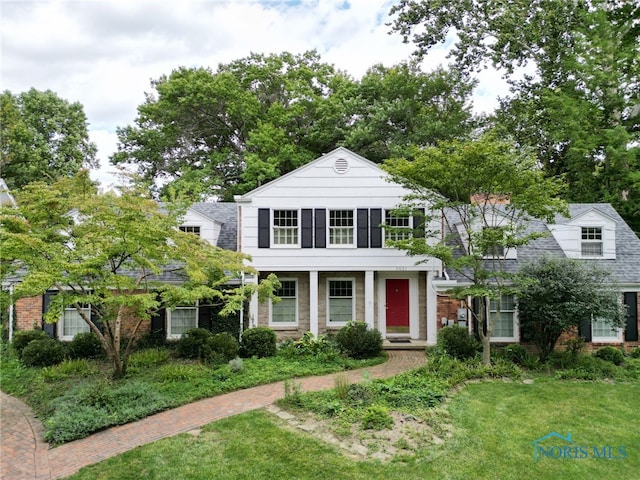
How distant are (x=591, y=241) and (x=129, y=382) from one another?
15.1 meters

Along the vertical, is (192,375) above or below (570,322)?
below

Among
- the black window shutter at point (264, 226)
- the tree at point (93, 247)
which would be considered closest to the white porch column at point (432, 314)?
the black window shutter at point (264, 226)

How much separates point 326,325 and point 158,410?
24.2ft

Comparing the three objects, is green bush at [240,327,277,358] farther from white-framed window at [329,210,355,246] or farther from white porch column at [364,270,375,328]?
white-framed window at [329,210,355,246]

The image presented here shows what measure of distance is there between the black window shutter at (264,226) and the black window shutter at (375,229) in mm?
3533

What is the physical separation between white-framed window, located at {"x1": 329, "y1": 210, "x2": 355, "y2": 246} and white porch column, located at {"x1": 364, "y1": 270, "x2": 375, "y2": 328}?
4.38 feet

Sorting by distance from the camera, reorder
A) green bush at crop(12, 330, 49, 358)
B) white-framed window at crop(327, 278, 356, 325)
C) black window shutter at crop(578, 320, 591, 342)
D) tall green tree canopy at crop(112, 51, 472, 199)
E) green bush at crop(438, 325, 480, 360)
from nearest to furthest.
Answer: green bush at crop(438, 325, 480, 360), green bush at crop(12, 330, 49, 358), black window shutter at crop(578, 320, 591, 342), white-framed window at crop(327, 278, 356, 325), tall green tree canopy at crop(112, 51, 472, 199)

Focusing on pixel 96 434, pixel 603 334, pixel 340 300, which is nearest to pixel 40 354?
pixel 96 434

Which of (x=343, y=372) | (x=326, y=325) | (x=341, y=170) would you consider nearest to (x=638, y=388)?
(x=343, y=372)

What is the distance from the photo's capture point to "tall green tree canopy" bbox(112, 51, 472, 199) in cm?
2388

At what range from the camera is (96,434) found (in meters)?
7.16

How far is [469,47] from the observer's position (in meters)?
20.3

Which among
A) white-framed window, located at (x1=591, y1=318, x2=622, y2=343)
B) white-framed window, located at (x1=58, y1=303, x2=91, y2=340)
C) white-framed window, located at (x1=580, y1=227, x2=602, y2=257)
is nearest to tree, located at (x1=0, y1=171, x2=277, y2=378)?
white-framed window, located at (x1=58, y1=303, x2=91, y2=340)

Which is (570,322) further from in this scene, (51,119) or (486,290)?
(51,119)
